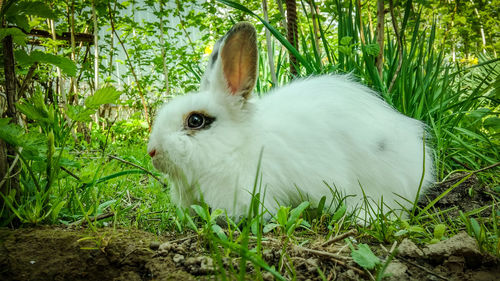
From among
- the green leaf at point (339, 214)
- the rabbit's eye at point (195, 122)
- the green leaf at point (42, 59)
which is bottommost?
the green leaf at point (339, 214)

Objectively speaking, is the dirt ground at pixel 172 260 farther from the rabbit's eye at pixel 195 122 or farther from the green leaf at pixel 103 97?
the rabbit's eye at pixel 195 122

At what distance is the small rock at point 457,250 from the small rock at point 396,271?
12cm

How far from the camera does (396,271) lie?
1.01m

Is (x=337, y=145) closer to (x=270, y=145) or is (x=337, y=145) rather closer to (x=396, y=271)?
(x=270, y=145)

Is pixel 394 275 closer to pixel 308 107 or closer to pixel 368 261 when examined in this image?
pixel 368 261

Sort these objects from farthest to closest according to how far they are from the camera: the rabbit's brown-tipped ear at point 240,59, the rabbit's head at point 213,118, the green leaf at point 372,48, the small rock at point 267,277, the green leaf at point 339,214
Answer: the green leaf at point 372,48 < the rabbit's brown-tipped ear at point 240,59 < the rabbit's head at point 213,118 < the green leaf at point 339,214 < the small rock at point 267,277

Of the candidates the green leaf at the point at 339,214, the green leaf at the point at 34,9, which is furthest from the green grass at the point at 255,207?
the green leaf at the point at 34,9

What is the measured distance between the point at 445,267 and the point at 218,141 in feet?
3.55

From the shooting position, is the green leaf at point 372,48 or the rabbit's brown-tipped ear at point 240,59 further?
the green leaf at point 372,48

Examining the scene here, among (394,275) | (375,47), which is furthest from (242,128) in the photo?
(375,47)

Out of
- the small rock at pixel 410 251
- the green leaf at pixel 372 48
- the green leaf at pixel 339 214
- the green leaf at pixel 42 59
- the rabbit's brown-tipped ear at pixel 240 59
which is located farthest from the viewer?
A: the green leaf at pixel 372 48

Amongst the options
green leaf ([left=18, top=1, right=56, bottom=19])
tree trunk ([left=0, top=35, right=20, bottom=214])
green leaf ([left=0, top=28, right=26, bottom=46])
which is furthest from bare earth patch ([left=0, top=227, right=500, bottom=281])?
green leaf ([left=18, top=1, right=56, bottom=19])

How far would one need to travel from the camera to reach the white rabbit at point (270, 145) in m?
1.67

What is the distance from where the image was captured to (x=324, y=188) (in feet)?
5.74
